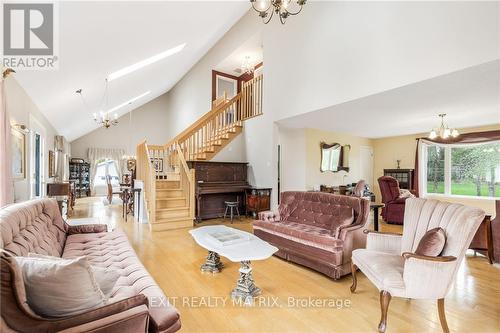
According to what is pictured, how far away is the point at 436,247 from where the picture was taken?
191 centimetres

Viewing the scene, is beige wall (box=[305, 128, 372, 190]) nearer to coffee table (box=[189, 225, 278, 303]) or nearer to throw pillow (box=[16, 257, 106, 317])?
coffee table (box=[189, 225, 278, 303])

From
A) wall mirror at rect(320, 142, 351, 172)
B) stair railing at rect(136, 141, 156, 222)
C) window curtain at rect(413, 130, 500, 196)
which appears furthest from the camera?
wall mirror at rect(320, 142, 351, 172)

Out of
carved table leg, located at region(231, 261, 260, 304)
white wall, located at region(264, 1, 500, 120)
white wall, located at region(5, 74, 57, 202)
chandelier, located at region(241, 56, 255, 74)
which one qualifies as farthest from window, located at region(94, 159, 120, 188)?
carved table leg, located at region(231, 261, 260, 304)

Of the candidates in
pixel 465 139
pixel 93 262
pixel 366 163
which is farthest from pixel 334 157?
pixel 93 262

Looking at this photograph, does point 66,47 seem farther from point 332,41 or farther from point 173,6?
point 332,41

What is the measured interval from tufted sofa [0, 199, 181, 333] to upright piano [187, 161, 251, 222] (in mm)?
2950

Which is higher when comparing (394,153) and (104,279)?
(394,153)

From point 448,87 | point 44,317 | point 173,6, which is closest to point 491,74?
point 448,87

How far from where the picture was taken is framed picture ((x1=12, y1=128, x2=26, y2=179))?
125 inches

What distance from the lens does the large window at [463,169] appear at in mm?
6457

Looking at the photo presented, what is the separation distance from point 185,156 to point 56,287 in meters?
5.90

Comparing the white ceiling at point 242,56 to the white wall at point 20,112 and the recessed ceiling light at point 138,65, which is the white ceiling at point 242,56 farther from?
the white wall at point 20,112

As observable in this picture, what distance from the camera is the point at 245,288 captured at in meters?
2.43

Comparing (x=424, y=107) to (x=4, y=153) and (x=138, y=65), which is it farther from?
(x=4, y=153)
